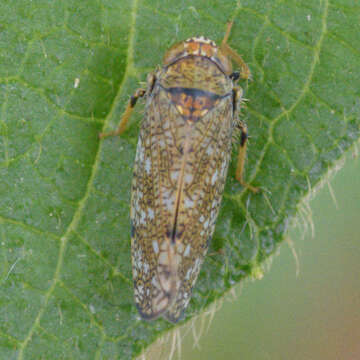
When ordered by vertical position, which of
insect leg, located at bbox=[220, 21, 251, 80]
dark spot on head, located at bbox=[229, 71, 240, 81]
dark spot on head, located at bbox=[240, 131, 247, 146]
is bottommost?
dark spot on head, located at bbox=[240, 131, 247, 146]

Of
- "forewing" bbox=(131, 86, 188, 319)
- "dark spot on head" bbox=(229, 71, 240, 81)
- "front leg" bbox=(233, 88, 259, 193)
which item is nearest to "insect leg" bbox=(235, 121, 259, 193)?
"front leg" bbox=(233, 88, 259, 193)

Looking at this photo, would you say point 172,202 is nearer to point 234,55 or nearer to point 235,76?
point 235,76

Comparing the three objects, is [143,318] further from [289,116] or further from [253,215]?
[289,116]

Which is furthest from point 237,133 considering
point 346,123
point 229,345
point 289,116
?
point 229,345

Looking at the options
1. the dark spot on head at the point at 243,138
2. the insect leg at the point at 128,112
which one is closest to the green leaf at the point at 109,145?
the insect leg at the point at 128,112

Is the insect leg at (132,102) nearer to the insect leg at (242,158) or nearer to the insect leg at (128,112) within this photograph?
the insect leg at (128,112)

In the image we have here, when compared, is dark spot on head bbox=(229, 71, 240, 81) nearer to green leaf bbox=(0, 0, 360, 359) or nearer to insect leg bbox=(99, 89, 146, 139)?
green leaf bbox=(0, 0, 360, 359)
